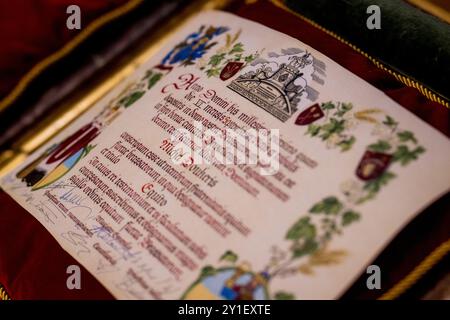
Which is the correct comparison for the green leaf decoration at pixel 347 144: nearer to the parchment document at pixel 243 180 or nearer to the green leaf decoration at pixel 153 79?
the parchment document at pixel 243 180

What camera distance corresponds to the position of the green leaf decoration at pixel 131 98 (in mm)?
668

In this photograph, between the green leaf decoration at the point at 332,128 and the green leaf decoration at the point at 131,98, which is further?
Answer: the green leaf decoration at the point at 131,98

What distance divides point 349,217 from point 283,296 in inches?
4.1

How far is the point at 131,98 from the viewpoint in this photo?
677 millimetres

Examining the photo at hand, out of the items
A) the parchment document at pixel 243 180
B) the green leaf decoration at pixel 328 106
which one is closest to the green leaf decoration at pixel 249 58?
the parchment document at pixel 243 180

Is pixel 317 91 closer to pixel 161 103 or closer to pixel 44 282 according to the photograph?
pixel 161 103

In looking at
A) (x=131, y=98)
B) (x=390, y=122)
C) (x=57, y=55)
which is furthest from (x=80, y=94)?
(x=390, y=122)

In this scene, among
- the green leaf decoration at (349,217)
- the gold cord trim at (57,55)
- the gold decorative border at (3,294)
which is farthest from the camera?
the gold cord trim at (57,55)

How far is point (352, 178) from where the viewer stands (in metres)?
0.50

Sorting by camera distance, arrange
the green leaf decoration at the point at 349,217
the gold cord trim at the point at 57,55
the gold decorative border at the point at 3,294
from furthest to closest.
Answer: the gold cord trim at the point at 57,55, the gold decorative border at the point at 3,294, the green leaf decoration at the point at 349,217

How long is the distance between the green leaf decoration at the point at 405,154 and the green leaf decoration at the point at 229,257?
19 centimetres

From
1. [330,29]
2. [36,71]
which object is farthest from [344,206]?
[36,71]

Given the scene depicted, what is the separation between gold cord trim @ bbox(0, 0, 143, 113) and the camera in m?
0.76
